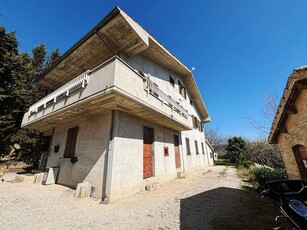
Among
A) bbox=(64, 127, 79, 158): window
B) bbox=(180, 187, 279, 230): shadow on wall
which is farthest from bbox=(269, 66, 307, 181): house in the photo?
bbox=(64, 127, 79, 158): window

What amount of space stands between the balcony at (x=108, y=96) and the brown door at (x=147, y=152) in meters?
1.09

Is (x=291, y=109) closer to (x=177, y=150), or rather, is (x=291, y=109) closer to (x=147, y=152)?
(x=147, y=152)

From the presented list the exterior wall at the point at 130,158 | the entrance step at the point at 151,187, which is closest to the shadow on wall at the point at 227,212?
the entrance step at the point at 151,187

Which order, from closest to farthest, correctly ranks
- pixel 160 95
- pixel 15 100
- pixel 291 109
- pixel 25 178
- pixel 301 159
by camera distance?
pixel 291 109 → pixel 301 159 → pixel 160 95 → pixel 25 178 → pixel 15 100

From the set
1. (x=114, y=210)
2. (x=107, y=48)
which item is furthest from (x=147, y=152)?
(x=107, y=48)

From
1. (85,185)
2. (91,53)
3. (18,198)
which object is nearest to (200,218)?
(85,185)

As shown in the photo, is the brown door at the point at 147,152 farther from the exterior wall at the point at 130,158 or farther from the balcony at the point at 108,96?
the balcony at the point at 108,96

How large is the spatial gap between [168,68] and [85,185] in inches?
453

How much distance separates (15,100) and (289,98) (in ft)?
67.0

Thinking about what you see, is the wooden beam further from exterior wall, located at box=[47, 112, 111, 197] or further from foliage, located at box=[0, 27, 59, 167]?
foliage, located at box=[0, 27, 59, 167]

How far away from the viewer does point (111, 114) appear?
6656 mm

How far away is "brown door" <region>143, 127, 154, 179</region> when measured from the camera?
26.3 ft

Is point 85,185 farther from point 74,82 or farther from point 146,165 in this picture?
point 74,82

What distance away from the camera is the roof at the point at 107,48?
699 centimetres
